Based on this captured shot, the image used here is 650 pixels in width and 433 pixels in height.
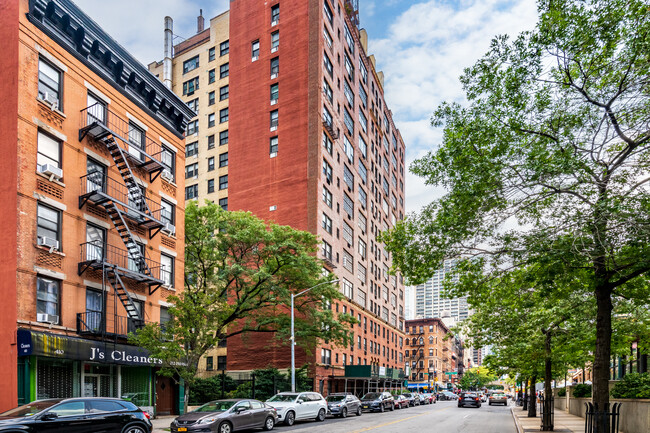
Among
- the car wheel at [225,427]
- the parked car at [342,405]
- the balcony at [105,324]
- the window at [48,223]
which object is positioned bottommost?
the parked car at [342,405]

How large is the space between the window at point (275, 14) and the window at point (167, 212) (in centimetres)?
2913

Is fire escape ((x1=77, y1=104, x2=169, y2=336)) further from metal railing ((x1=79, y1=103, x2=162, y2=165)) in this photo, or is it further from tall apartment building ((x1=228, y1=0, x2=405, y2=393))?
tall apartment building ((x1=228, y1=0, x2=405, y2=393))

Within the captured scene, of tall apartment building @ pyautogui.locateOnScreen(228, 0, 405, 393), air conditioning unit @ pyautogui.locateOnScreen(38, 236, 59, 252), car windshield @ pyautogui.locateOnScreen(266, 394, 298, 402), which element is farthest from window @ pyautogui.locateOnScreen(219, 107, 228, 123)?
air conditioning unit @ pyautogui.locateOnScreen(38, 236, 59, 252)

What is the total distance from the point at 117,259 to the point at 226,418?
33.1 feet

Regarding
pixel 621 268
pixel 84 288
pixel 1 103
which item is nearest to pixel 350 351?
pixel 84 288

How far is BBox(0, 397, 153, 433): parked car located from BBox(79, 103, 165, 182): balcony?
13.0m

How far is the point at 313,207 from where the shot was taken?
4572cm

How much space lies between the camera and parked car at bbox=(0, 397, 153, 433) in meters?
12.4

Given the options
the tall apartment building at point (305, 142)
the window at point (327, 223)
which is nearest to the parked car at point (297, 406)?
the tall apartment building at point (305, 142)

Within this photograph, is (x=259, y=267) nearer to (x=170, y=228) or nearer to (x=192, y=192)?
(x=170, y=228)

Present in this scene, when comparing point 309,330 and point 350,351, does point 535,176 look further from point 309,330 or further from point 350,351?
point 350,351

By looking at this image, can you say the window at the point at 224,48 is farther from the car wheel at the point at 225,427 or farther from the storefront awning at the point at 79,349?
the car wheel at the point at 225,427

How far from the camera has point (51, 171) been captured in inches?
834

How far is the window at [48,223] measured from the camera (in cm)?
2088
